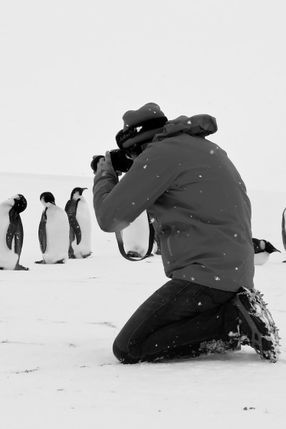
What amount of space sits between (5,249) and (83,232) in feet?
9.03

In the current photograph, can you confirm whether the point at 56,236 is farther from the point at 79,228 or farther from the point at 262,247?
the point at 262,247

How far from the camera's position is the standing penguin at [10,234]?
9.46m

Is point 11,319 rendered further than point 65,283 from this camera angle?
No

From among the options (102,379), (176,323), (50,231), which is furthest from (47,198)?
(102,379)

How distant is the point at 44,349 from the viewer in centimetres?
335

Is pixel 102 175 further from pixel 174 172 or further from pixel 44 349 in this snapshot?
pixel 44 349

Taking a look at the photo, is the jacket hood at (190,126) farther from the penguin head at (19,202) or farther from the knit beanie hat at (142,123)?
the penguin head at (19,202)

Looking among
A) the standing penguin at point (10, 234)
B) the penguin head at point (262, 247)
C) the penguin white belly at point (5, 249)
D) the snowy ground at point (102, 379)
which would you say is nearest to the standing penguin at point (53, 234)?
the standing penguin at point (10, 234)

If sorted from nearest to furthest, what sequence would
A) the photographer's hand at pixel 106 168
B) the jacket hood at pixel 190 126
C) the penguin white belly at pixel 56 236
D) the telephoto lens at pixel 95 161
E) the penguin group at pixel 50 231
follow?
the jacket hood at pixel 190 126
the photographer's hand at pixel 106 168
the telephoto lens at pixel 95 161
the penguin group at pixel 50 231
the penguin white belly at pixel 56 236

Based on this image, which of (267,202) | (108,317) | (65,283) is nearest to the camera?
(108,317)

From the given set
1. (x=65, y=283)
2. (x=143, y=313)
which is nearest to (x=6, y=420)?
(x=143, y=313)

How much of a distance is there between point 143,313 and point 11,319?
54.2 inches

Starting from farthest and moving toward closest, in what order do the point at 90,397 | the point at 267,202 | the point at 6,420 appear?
1. the point at 267,202
2. the point at 90,397
3. the point at 6,420

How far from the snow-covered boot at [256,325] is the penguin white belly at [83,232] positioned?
912 centimetres
